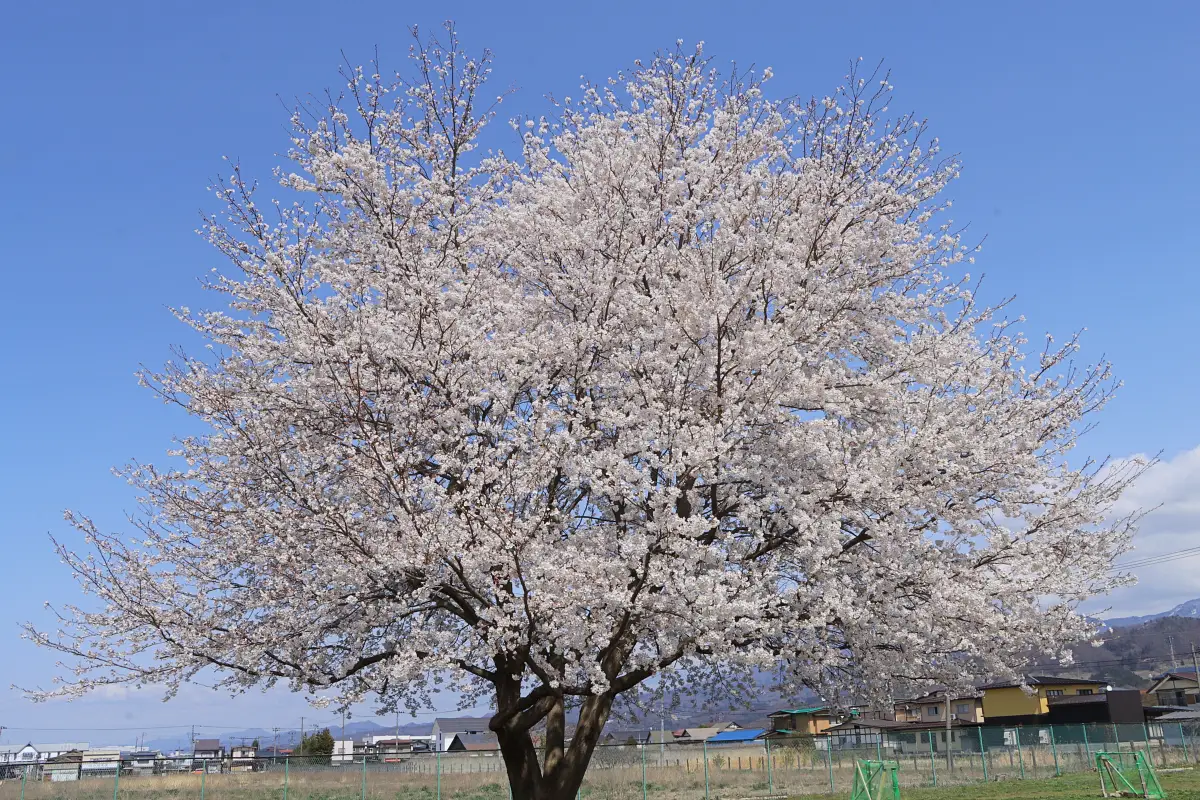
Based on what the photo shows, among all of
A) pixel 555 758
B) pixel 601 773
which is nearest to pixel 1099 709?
pixel 601 773

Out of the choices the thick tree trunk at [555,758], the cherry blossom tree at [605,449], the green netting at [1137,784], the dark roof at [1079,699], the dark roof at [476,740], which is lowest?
the dark roof at [476,740]

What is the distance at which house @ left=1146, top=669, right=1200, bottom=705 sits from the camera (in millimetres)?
75000

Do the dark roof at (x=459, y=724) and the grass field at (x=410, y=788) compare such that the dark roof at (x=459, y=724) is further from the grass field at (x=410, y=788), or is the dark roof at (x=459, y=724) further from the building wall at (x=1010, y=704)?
the grass field at (x=410, y=788)

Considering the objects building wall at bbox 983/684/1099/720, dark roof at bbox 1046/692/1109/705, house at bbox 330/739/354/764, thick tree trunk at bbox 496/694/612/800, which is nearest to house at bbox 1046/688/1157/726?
dark roof at bbox 1046/692/1109/705

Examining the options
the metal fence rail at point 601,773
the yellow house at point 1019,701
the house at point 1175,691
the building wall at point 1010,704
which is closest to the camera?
the metal fence rail at point 601,773

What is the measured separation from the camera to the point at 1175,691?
252 ft

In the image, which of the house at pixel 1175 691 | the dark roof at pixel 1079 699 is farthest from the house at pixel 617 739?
the house at pixel 1175 691

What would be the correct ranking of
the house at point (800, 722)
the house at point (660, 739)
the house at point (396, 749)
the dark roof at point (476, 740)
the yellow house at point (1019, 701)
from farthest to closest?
1. the dark roof at point (476, 740)
2. the house at point (800, 722)
3. the yellow house at point (1019, 701)
4. the house at point (396, 749)
5. the house at point (660, 739)

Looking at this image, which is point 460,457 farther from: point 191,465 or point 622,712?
point 622,712

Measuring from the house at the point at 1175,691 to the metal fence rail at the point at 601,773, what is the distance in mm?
50931

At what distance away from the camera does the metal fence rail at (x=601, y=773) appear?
1019 inches

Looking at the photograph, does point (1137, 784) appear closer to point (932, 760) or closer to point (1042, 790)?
point (1042, 790)

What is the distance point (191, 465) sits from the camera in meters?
14.3

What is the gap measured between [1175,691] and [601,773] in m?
70.6
